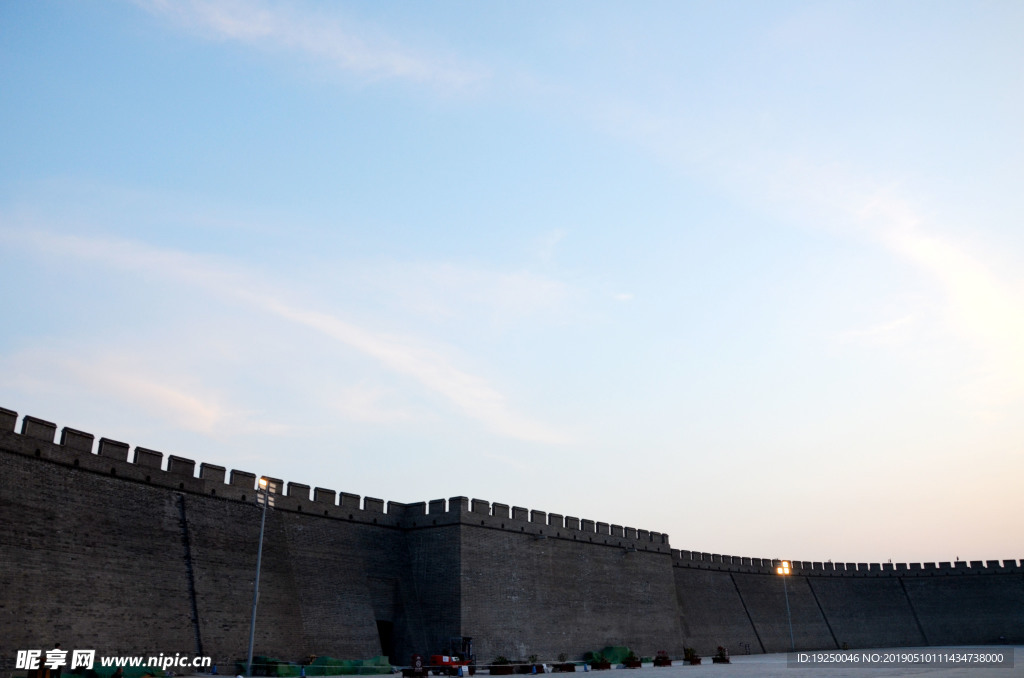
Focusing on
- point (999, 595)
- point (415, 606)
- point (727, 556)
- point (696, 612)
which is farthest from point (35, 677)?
point (999, 595)

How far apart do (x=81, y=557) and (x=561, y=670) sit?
747 inches

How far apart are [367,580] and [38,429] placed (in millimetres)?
15042

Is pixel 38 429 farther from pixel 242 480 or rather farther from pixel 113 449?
pixel 242 480

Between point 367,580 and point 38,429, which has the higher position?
point 38,429

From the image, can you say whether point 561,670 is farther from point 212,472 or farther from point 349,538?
point 212,472

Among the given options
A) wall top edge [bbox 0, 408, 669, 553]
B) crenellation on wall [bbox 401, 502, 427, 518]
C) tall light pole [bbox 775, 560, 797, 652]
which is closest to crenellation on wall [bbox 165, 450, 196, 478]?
wall top edge [bbox 0, 408, 669, 553]

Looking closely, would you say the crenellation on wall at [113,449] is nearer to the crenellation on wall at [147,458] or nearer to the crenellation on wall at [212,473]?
the crenellation on wall at [147,458]

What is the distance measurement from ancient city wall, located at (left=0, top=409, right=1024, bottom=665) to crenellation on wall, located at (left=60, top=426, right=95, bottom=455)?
0.15 feet

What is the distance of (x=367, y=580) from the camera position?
33719 millimetres

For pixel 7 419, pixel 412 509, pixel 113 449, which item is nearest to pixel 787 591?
pixel 412 509

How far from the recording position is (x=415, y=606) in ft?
114

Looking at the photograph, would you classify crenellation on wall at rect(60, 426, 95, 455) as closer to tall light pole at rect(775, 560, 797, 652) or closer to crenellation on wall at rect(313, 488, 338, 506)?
crenellation on wall at rect(313, 488, 338, 506)

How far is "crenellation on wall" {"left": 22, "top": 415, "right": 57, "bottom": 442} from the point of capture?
2378 cm

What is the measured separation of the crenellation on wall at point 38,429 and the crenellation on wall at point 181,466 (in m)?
4.41
